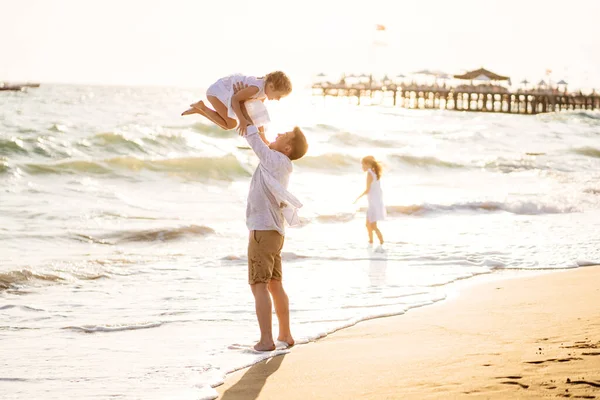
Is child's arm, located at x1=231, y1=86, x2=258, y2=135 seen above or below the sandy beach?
above

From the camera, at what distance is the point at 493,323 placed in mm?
6082

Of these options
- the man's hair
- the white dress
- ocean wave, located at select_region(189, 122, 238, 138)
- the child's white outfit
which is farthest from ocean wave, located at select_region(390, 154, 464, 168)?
the child's white outfit

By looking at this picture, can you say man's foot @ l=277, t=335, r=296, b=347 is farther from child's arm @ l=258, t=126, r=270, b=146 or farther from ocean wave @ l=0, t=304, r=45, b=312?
ocean wave @ l=0, t=304, r=45, b=312

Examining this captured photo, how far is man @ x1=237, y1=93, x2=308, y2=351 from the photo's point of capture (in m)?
5.39

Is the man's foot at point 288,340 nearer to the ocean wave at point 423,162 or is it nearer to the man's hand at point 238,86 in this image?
the man's hand at point 238,86

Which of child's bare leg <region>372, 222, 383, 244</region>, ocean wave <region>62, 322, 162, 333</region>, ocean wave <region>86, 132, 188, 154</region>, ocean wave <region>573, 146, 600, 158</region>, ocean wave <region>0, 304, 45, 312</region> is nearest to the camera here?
ocean wave <region>62, 322, 162, 333</region>

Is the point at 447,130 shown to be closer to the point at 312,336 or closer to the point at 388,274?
the point at 388,274

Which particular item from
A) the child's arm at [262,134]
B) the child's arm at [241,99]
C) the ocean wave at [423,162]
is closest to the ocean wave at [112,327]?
the child's arm at [262,134]

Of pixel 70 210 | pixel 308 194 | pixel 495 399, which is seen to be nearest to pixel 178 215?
pixel 70 210

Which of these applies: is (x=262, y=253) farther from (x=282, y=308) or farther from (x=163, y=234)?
(x=163, y=234)

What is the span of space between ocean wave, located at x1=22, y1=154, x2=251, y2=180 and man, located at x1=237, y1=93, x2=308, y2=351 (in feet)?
57.3

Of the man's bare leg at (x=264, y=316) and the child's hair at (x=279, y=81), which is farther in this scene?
the man's bare leg at (x=264, y=316)

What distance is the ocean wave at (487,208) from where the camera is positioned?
53.6 feet

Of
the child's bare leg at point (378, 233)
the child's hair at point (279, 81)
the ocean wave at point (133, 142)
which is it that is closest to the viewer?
the child's hair at point (279, 81)
